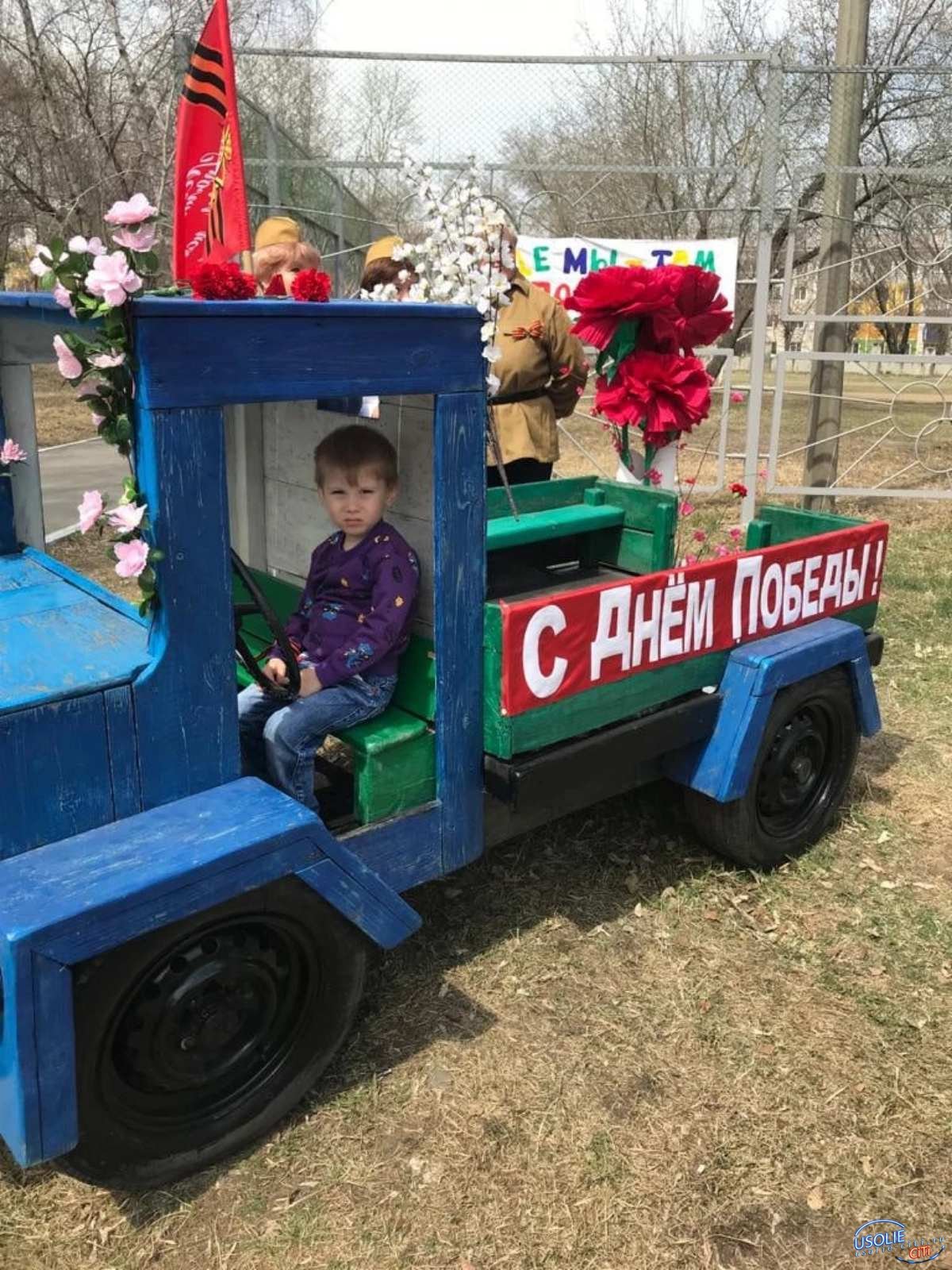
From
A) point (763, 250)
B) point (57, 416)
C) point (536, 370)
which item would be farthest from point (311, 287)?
point (57, 416)

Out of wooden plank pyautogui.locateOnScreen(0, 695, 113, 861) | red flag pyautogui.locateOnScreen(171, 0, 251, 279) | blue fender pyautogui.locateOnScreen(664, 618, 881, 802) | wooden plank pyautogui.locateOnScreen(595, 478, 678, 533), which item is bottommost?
blue fender pyautogui.locateOnScreen(664, 618, 881, 802)

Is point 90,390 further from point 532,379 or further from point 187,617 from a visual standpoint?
point 532,379

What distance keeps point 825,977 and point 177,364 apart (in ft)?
7.40

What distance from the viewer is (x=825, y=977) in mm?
2877

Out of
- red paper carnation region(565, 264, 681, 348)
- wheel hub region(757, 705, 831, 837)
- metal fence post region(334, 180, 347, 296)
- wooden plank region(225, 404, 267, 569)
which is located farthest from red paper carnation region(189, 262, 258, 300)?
metal fence post region(334, 180, 347, 296)

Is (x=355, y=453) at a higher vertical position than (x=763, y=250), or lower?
lower

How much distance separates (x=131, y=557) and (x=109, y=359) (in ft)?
1.13

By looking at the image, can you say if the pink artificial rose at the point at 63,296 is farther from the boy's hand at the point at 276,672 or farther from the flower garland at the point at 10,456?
the flower garland at the point at 10,456

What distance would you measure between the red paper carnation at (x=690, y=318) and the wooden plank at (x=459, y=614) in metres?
1.24

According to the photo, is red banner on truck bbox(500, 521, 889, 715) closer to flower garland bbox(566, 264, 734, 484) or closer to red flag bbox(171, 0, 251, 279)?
flower garland bbox(566, 264, 734, 484)

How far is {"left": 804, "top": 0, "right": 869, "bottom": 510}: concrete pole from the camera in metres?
7.47

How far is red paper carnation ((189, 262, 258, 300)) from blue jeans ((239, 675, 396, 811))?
0.92 metres

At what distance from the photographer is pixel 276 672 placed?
251 centimetres

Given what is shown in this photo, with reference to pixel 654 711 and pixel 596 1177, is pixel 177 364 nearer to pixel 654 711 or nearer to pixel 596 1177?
pixel 654 711
